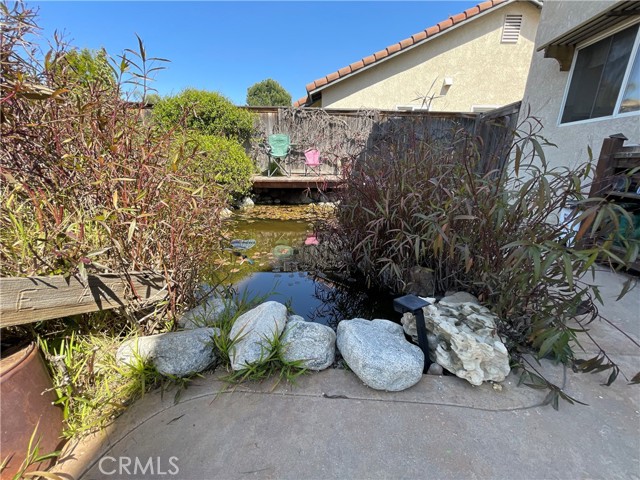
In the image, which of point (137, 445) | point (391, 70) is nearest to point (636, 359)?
point (137, 445)

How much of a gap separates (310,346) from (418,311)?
1.89ft

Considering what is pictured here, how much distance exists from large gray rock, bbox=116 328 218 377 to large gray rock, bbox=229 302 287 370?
150 millimetres

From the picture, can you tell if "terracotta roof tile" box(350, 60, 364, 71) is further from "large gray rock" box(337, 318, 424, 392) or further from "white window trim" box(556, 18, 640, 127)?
"large gray rock" box(337, 318, 424, 392)

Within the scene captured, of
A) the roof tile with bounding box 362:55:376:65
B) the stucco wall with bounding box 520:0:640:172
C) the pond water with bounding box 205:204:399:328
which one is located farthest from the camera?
the roof tile with bounding box 362:55:376:65

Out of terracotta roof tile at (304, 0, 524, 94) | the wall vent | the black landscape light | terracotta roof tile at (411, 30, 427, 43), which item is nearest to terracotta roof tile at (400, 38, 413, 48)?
terracotta roof tile at (304, 0, 524, 94)

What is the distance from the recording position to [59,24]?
4.26ft

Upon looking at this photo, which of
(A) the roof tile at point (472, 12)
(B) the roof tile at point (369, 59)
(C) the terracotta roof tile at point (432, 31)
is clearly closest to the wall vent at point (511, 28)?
(A) the roof tile at point (472, 12)

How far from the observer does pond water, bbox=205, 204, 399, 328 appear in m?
2.22

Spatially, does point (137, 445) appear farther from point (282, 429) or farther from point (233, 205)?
point (233, 205)

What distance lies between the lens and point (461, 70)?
7.93 meters

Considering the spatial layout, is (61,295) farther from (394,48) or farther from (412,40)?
(412,40)

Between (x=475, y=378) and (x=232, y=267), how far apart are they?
2.36 meters

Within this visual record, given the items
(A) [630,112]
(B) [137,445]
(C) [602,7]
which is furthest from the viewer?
(C) [602,7]

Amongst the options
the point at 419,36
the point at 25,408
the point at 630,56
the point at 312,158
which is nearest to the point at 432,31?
the point at 419,36
